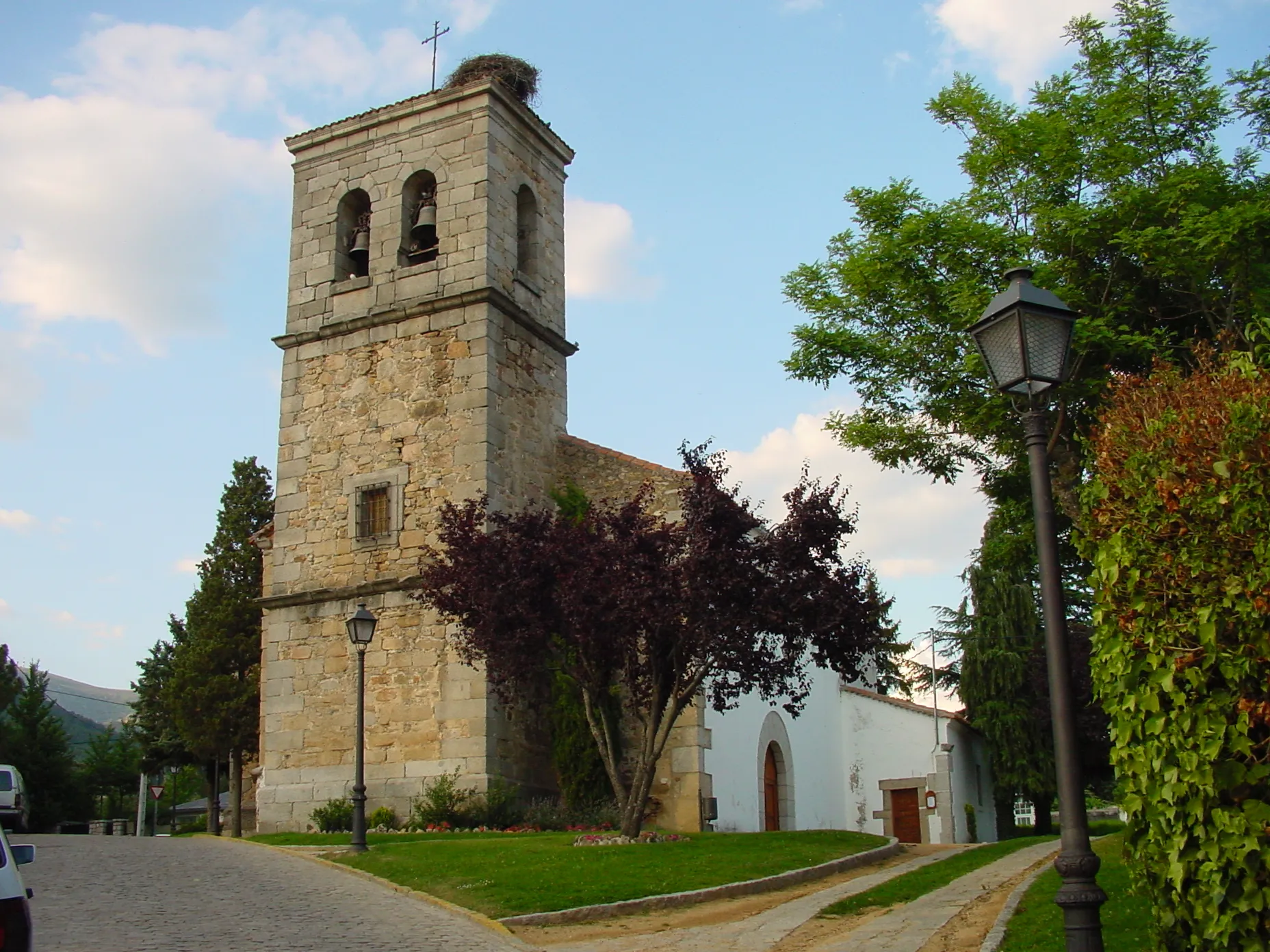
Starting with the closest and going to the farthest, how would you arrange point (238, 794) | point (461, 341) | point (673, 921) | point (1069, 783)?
1. point (1069, 783)
2. point (673, 921)
3. point (461, 341)
4. point (238, 794)

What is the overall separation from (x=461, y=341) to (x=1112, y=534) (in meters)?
14.2

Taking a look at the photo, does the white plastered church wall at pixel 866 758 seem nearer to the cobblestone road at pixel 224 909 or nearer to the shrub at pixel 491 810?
the shrub at pixel 491 810

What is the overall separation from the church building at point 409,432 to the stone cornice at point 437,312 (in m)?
0.03

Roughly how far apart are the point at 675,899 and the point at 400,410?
36.6 ft

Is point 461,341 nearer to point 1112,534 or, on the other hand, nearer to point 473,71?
point 473,71

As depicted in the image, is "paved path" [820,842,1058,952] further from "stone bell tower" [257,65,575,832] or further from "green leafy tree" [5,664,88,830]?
"green leafy tree" [5,664,88,830]

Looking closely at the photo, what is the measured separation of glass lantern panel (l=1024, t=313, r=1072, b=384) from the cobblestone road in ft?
18.3

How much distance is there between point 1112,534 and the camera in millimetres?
6707

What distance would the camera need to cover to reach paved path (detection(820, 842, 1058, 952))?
8734 mm

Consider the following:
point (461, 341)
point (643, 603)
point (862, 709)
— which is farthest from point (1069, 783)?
point (862, 709)

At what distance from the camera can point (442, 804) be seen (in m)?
17.1

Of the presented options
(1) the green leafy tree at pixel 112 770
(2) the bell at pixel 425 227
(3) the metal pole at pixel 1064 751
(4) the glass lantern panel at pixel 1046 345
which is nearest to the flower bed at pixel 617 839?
(3) the metal pole at pixel 1064 751

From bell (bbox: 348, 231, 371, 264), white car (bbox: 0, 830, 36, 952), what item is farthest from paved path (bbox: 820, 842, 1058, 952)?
bell (bbox: 348, 231, 371, 264)

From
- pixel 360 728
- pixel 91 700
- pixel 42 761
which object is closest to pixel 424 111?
pixel 360 728
